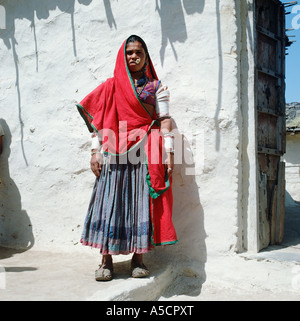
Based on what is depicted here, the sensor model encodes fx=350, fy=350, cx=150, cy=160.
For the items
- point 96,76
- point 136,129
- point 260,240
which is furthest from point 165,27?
point 260,240

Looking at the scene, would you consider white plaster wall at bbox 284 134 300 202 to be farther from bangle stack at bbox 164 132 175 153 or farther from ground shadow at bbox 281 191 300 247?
bangle stack at bbox 164 132 175 153

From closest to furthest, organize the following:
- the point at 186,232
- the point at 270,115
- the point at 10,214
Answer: the point at 186,232 < the point at 270,115 < the point at 10,214

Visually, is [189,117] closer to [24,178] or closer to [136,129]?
[136,129]

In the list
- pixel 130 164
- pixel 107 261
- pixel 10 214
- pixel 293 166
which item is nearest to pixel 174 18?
pixel 130 164

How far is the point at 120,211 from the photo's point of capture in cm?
258

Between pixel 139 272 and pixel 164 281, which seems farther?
pixel 164 281

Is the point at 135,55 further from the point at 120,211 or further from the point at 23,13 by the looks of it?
the point at 23,13

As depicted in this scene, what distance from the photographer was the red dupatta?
258cm

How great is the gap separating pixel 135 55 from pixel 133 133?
1.94ft

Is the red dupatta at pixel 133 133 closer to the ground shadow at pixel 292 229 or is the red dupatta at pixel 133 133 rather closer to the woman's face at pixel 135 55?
the woman's face at pixel 135 55

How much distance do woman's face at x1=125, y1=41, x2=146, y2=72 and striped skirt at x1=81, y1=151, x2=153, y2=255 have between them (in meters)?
0.72
